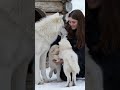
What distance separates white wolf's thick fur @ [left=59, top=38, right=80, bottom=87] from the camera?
1.50m

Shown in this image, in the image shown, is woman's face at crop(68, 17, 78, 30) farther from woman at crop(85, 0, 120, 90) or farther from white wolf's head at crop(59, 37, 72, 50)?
woman at crop(85, 0, 120, 90)

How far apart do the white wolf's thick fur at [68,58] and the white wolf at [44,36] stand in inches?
3.7

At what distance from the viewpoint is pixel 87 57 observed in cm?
77

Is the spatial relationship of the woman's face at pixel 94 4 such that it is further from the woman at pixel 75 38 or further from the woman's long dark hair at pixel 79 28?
the woman at pixel 75 38

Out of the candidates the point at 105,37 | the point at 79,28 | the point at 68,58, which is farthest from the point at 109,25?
the point at 68,58

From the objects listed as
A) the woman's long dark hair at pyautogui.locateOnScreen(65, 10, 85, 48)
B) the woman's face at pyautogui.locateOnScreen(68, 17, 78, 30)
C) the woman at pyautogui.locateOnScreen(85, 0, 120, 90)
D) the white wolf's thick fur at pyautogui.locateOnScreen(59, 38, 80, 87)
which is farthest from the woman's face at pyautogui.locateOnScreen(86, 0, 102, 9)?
the white wolf's thick fur at pyautogui.locateOnScreen(59, 38, 80, 87)

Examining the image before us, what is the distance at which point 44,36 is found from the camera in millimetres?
1590

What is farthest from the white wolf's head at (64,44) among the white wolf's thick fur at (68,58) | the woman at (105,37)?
the woman at (105,37)

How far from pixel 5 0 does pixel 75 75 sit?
855 mm

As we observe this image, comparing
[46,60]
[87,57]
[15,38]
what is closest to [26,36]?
[15,38]

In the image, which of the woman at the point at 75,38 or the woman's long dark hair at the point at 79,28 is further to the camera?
the woman at the point at 75,38

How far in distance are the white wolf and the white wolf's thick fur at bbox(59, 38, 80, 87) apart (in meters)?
0.09

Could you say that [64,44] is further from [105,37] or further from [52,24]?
[105,37]

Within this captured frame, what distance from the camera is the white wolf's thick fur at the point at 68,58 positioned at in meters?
1.50
